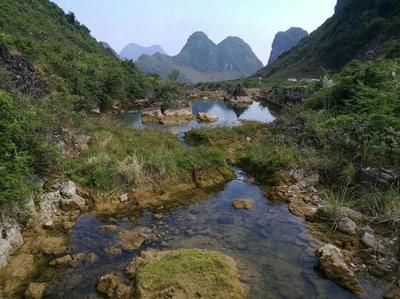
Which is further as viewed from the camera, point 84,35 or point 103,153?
point 84,35

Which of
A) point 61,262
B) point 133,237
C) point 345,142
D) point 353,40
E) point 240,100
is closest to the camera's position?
point 61,262

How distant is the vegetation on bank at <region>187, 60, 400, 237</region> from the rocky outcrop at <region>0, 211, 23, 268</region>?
9.78 m

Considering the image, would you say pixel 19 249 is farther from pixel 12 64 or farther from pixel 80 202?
pixel 12 64

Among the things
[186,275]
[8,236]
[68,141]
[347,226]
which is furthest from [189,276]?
[68,141]

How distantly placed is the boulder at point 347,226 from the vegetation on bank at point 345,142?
0.79 m

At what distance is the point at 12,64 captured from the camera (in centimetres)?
2261

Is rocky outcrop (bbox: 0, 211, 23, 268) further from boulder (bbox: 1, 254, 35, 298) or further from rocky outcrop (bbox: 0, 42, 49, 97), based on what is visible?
rocky outcrop (bbox: 0, 42, 49, 97)

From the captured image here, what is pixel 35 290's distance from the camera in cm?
808

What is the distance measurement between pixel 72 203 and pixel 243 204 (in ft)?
19.9

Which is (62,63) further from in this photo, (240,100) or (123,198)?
(240,100)

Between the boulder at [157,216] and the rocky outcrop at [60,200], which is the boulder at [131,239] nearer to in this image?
the boulder at [157,216]

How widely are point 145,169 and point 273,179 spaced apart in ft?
18.4

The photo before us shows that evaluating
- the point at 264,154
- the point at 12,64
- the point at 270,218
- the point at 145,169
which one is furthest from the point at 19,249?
the point at 12,64

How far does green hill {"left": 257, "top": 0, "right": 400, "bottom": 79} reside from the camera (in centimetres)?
6651
